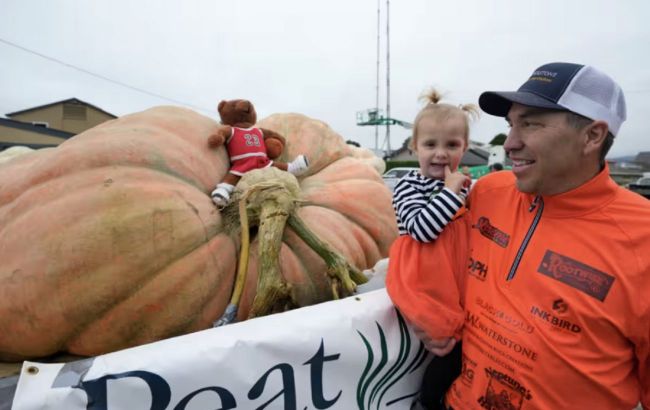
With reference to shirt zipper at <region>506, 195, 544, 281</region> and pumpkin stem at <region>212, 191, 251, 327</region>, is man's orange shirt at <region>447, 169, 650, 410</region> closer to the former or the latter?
shirt zipper at <region>506, 195, 544, 281</region>

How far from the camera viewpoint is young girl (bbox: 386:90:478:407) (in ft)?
4.54

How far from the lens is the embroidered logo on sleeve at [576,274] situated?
3.67ft

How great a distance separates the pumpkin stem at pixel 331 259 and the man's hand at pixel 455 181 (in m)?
0.59

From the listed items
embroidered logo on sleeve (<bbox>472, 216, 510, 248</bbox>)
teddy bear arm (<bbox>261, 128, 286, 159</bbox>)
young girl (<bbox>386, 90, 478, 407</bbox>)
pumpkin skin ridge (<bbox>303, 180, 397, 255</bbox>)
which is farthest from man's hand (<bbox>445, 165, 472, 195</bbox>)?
teddy bear arm (<bbox>261, 128, 286, 159</bbox>)

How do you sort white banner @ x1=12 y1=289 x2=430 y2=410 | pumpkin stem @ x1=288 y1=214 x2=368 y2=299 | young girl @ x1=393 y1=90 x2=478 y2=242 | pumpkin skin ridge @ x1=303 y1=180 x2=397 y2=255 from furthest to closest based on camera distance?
pumpkin skin ridge @ x1=303 y1=180 x2=397 y2=255
pumpkin stem @ x1=288 y1=214 x2=368 y2=299
young girl @ x1=393 y1=90 x2=478 y2=242
white banner @ x1=12 y1=289 x2=430 y2=410

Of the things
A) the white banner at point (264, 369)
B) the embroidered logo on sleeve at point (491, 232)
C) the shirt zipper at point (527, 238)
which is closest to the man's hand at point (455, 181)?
the embroidered logo on sleeve at point (491, 232)

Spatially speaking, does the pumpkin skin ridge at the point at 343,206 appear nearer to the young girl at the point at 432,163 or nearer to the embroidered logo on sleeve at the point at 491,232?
the young girl at the point at 432,163

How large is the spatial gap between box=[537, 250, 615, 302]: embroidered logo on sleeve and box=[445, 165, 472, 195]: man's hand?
36 cm

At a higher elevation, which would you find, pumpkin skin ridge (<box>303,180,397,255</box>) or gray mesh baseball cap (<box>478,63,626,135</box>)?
gray mesh baseball cap (<box>478,63,626,135</box>)

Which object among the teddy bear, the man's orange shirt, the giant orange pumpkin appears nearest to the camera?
the man's orange shirt

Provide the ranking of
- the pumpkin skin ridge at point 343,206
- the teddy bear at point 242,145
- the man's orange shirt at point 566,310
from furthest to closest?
1. the pumpkin skin ridge at point 343,206
2. the teddy bear at point 242,145
3. the man's orange shirt at point 566,310

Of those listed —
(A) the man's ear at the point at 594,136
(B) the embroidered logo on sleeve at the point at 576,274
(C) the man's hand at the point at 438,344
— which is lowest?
(C) the man's hand at the point at 438,344

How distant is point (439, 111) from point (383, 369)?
3.39 ft

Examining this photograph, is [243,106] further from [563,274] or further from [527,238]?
[563,274]
